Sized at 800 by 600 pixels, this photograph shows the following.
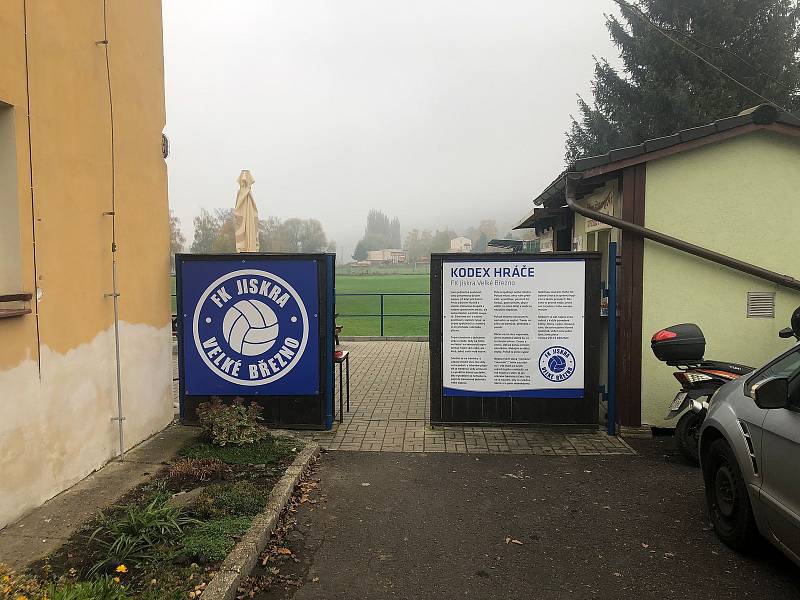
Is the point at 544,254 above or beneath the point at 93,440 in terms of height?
above

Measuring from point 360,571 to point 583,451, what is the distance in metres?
3.18

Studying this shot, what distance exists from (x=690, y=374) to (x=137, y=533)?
4918 millimetres

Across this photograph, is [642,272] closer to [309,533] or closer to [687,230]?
[687,230]

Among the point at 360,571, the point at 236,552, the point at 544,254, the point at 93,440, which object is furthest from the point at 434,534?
the point at 544,254

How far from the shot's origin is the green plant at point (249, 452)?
17.9ft

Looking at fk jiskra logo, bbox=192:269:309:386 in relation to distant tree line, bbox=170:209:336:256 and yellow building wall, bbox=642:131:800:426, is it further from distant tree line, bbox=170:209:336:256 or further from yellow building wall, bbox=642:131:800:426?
distant tree line, bbox=170:209:336:256

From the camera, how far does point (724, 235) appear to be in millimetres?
6500

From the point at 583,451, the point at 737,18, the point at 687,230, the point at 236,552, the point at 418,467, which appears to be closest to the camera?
the point at 236,552

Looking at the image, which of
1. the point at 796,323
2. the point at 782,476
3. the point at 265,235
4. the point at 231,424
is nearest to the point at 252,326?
the point at 231,424

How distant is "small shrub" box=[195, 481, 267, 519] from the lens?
166 inches

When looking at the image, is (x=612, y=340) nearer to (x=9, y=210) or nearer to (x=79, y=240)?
(x=79, y=240)

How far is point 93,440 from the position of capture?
5.11 m

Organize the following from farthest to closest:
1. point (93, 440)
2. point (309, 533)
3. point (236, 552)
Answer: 1. point (93, 440)
2. point (309, 533)
3. point (236, 552)

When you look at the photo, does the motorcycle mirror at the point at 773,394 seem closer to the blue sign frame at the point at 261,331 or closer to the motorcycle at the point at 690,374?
the motorcycle at the point at 690,374
